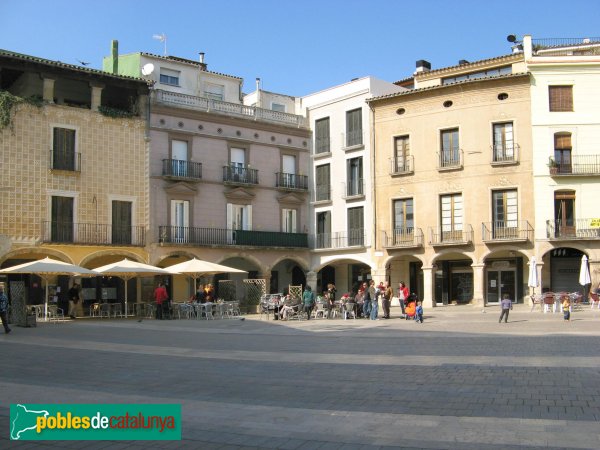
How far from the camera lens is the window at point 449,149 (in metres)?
37.0

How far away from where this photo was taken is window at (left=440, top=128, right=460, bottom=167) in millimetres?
37031

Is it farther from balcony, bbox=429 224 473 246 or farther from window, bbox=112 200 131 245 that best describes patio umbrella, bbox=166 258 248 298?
balcony, bbox=429 224 473 246

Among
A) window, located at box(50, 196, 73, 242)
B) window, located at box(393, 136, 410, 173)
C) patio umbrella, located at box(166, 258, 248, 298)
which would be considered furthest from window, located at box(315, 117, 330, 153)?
window, located at box(50, 196, 73, 242)

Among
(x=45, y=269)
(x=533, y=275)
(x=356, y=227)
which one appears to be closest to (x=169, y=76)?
(x=356, y=227)

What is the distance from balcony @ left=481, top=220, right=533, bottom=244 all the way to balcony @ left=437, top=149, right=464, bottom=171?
3594mm

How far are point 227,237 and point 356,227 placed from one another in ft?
25.6

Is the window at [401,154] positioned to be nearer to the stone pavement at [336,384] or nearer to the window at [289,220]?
the window at [289,220]

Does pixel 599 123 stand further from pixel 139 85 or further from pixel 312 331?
pixel 139 85

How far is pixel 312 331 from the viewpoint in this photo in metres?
21.6

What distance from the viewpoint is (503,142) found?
35938mm

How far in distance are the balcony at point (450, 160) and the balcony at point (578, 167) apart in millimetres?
4623

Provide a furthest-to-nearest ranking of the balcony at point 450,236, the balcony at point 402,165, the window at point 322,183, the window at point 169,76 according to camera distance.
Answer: the window at point 322,183 → the window at point 169,76 → the balcony at point 402,165 → the balcony at point 450,236

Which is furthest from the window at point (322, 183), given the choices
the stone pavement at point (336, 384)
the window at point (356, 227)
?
the stone pavement at point (336, 384)

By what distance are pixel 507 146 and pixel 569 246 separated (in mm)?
6132
